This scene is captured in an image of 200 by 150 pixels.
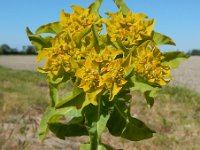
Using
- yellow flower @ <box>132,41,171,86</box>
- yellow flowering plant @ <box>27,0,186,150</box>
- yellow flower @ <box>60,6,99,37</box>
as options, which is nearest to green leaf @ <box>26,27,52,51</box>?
yellow flowering plant @ <box>27,0,186,150</box>

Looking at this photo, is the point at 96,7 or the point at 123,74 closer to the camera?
the point at 123,74

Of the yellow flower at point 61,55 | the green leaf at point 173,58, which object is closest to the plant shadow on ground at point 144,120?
the yellow flower at point 61,55

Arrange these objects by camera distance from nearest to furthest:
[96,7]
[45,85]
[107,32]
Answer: [107,32] < [96,7] < [45,85]

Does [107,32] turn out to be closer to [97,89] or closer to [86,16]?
[86,16]

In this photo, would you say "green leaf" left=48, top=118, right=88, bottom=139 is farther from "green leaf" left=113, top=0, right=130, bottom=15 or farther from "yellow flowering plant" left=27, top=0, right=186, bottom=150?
"green leaf" left=113, top=0, right=130, bottom=15

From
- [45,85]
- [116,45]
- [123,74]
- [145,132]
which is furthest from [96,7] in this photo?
[45,85]

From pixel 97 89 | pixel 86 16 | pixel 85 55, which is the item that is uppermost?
pixel 86 16

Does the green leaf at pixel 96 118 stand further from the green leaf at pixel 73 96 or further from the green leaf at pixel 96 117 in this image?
the green leaf at pixel 73 96
